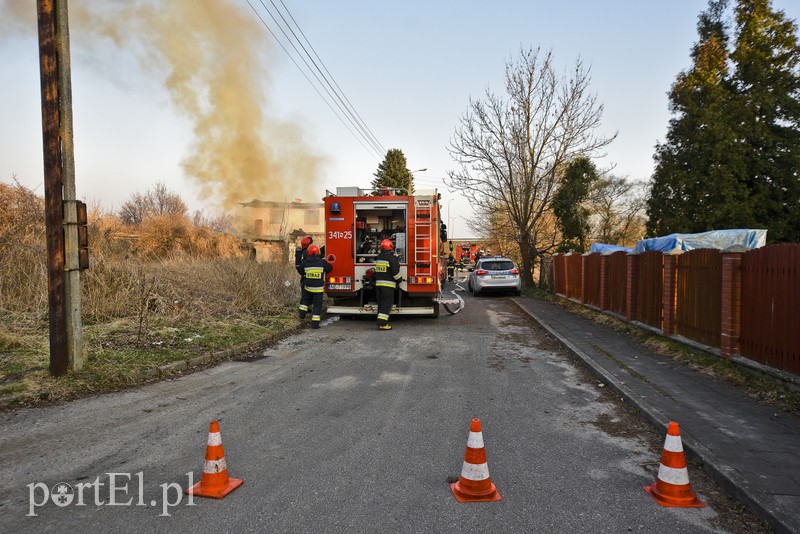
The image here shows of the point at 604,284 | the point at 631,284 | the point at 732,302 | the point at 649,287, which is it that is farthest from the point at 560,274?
the point at 732,302

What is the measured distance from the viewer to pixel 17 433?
14.7ft

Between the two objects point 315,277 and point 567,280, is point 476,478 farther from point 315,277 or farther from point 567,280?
point 567,280

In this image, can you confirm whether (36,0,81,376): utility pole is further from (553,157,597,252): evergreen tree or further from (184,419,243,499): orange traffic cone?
(553,157,597,252): evergreen tree

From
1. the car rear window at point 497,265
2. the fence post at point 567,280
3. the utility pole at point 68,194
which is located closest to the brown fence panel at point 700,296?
the utility pole at point 68,194

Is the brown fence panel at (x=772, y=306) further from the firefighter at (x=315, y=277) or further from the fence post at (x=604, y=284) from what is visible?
the firefighter at (x=315, y=277)

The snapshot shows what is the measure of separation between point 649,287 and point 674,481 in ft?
24.1

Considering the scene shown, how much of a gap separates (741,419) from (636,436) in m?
1.11

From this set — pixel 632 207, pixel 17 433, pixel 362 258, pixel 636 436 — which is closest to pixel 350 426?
pixel 636 436

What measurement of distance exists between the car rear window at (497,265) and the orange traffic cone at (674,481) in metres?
17.2

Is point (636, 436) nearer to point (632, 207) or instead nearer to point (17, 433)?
point (17, 433)

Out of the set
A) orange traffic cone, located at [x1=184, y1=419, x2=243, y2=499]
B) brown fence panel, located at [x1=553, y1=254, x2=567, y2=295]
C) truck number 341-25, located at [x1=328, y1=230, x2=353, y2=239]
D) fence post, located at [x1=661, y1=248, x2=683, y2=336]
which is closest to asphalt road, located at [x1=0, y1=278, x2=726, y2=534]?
orange traffic cone, located at [x1=184, y1=419, x2=243, y2=499]

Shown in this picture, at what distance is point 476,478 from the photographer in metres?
3.28

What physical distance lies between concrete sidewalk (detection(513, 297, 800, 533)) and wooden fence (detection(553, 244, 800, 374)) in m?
0.64

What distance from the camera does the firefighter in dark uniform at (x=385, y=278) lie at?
10891mm
